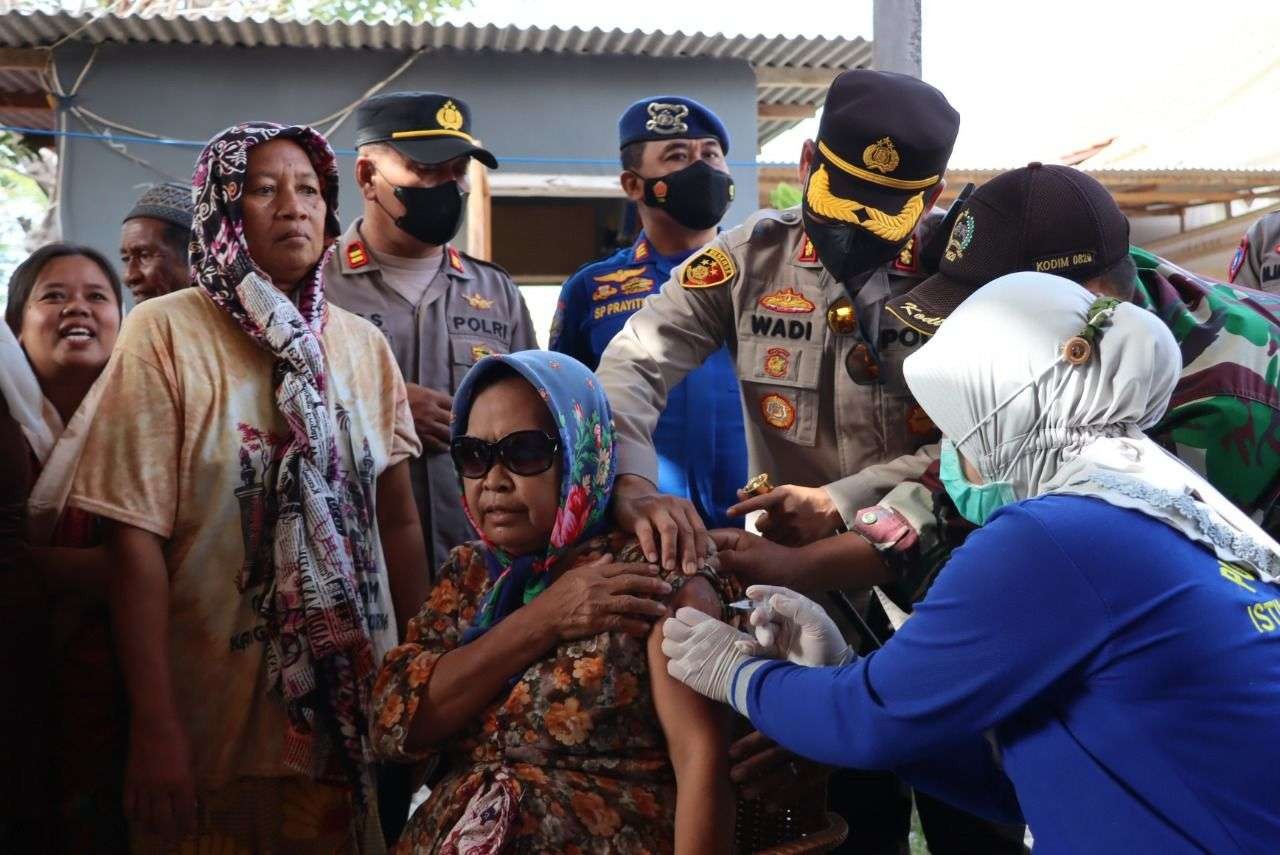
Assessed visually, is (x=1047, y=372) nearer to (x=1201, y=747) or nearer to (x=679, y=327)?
(x=1201, y=747)

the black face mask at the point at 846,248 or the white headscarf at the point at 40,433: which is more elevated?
the black face mask at the point at 846,248

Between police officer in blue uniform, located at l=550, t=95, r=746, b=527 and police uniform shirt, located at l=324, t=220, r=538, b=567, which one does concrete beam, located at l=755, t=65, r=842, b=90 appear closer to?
police officer in blue uniform, located at l=550, t=95, r=746, b=527

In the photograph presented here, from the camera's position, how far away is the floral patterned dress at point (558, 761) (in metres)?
2.12

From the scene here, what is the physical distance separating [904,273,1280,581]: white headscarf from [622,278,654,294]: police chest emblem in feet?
6.85

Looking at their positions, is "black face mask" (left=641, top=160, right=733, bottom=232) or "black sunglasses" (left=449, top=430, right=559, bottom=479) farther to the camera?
"black face mask" (left=641, top=160, right=733, bottom=232)

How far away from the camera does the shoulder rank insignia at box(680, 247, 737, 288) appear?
120 inches

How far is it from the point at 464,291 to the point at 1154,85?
16.2m

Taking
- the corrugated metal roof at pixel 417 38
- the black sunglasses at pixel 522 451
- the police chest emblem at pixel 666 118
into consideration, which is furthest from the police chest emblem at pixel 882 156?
the corrugated metal roof at pixel 417 38

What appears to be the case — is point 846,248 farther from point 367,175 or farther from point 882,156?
point 367,175

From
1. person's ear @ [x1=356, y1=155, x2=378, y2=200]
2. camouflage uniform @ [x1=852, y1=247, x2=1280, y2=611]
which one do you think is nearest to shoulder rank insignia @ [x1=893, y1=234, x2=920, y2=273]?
camouflage uniform @ [x1=852, y1=247, x2=1280, y2=611]

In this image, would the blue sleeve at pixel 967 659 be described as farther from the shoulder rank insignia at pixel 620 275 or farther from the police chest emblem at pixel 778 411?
the shoulder rank insignia at pixel 620 275

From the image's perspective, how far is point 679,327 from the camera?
301 cm

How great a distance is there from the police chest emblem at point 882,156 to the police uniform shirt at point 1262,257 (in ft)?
5.57

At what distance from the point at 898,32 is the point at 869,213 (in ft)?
4.79
